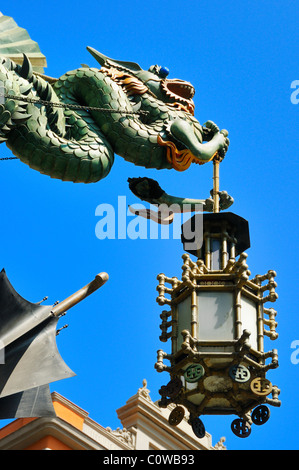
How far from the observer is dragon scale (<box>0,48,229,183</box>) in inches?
492

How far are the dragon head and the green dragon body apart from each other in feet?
0.04

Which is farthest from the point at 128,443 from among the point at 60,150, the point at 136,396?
the point at 60,150

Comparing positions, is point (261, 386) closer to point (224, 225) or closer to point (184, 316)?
point (184, 316)

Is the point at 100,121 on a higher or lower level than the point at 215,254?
higher

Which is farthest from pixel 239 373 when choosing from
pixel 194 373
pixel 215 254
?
pixel 215 254

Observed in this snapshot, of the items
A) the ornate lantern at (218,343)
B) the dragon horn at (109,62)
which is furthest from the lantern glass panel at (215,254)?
the dragon horn at (109,62)

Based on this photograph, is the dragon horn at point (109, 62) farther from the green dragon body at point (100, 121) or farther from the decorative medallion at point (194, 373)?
the decorative medallion at point (194, 373)

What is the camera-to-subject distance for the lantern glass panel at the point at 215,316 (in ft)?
40.5

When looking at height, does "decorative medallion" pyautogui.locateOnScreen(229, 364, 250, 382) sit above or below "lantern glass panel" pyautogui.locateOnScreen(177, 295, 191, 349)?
below

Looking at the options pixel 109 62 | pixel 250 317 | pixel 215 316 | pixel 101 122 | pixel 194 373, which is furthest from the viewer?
pixel 109 62

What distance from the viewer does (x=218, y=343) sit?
12.2 metres

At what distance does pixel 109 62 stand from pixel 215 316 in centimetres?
357

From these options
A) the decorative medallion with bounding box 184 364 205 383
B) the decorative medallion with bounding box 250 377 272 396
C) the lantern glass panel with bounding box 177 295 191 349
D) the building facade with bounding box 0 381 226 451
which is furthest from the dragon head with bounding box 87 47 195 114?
the building facade with bounding box 0 381 226 451

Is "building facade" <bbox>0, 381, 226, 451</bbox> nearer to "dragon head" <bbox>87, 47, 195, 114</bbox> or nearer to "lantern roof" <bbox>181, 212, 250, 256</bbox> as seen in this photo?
"lantern roof" <bbox>181, 212, 250, 256</bbox>
